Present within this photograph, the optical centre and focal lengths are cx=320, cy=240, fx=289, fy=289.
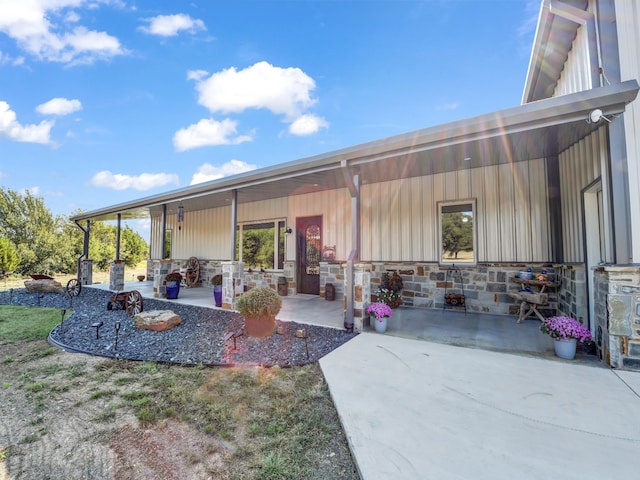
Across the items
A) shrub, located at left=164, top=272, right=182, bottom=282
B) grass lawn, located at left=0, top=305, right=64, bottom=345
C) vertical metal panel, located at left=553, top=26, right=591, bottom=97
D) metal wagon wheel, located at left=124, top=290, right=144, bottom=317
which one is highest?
vertical metal panel, located at left=553, top=26, right=591, bottom=97

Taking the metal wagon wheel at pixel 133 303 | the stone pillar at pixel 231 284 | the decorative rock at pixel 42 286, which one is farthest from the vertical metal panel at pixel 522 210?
the decorative rock at pixel 42 286

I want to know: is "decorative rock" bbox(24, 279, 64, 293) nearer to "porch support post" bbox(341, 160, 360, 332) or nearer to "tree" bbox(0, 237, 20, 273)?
"tree" bbox(0, 237, 20, 273)

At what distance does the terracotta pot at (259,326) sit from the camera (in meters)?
4.11

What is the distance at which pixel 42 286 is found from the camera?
8570 millimetres

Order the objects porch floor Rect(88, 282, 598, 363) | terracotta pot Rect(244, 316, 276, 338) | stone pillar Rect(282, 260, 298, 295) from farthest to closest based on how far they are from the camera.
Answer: stone pillar Rect(282, 260, 298, 295), terracotta pot Rect(244, 316, 276, 338), porch floor Rect(88, 282, 598, 363)

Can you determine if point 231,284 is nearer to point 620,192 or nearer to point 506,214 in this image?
point 506,214

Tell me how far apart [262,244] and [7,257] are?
13.2 metres

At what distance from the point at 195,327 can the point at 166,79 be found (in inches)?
352

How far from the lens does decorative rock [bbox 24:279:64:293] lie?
852 cm

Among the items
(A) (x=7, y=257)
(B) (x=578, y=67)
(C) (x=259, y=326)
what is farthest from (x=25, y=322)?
(A) (x=7, y=257)

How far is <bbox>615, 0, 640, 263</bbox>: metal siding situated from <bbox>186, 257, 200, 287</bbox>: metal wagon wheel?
33.7 feet

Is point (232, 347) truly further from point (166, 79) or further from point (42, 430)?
point (166, 79)

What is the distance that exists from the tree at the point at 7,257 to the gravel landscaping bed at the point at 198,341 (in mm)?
11817

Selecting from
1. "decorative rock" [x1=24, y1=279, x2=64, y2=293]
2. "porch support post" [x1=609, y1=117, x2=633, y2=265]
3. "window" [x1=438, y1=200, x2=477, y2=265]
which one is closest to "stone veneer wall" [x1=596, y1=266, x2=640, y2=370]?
"porch support post" [x1=609, y1=117, x2=633, y2=265]
